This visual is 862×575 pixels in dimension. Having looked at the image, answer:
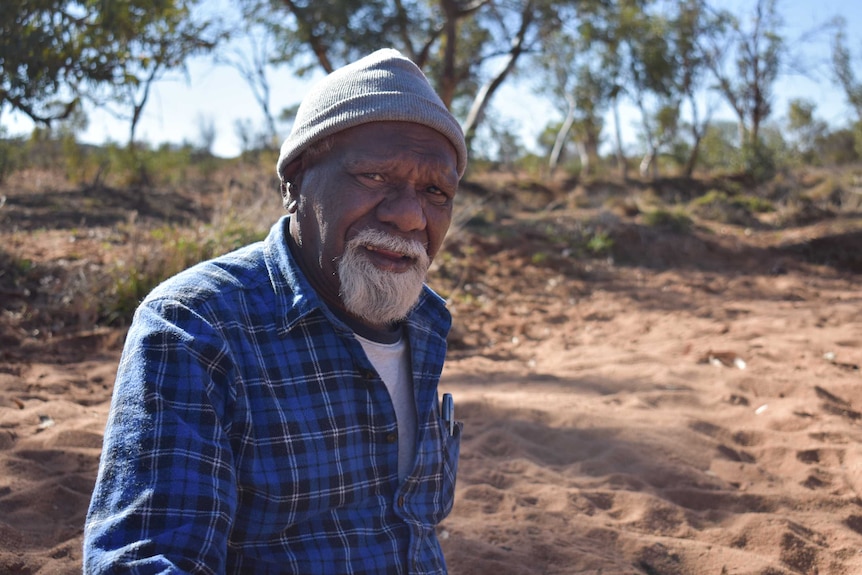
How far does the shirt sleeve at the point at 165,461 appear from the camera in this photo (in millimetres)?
1206

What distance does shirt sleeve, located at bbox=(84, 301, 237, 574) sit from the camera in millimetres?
1206

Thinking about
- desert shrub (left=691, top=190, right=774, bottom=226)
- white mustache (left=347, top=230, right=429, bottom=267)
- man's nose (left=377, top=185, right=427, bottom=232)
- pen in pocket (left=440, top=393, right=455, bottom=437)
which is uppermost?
desert shrub (left=691, top=190, right=774, bottom=226)

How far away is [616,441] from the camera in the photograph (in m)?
3.70

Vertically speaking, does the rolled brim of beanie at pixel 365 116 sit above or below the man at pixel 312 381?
above

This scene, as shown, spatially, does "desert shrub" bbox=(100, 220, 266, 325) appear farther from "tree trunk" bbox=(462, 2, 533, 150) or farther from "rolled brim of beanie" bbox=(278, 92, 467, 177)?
"tree trunk" bbox=(462, 2, 533, 150)

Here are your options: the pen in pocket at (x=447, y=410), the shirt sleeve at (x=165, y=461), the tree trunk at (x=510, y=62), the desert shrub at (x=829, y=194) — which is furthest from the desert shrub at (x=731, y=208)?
the shirt sleeve at (x=165, y=461)

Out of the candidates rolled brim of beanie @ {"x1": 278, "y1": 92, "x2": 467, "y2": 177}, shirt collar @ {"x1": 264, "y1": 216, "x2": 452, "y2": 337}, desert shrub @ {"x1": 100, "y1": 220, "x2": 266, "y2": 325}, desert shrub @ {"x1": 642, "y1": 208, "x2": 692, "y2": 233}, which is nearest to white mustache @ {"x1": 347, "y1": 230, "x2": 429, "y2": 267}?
shirt collar @ {"x1": 264, "y1": 216, "x2": 452, "y2": 337}

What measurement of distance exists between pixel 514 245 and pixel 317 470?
7568mm

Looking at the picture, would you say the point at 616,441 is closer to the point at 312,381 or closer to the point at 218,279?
the point at 312,381

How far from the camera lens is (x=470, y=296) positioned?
723cm

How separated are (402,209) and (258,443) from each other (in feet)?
1.95

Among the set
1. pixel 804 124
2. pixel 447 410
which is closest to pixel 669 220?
pixel 447 410

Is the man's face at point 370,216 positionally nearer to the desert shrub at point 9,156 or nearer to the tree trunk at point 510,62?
the desert shrub at point 9,156

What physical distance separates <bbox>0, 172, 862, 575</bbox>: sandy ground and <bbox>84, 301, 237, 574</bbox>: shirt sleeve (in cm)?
Result: 133
